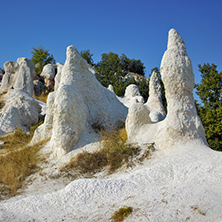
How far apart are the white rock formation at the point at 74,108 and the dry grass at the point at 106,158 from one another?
798 millimetres

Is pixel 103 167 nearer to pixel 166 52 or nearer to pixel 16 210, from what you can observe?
pixel 16 210

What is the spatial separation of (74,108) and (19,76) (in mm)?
16248

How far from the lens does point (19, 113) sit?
13758mm

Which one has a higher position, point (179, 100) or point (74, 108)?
point (179, 100)

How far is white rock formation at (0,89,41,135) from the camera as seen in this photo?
13.1 m

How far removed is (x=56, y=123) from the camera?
8.27 metres

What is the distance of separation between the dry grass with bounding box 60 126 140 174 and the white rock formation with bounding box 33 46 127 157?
798mm

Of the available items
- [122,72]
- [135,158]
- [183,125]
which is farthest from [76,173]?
[122,72]

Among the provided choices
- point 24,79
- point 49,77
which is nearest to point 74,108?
point 24,79

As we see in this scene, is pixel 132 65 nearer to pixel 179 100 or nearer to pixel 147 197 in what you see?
pixel 179 100

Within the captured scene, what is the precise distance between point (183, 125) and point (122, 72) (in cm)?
2649

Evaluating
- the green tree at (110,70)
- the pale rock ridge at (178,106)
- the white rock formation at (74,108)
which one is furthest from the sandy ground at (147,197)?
the green tree at (110,70)

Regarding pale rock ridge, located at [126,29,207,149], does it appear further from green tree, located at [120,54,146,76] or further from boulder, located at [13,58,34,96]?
green tree, located at [120,54,146,76]

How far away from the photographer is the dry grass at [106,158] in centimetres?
696
